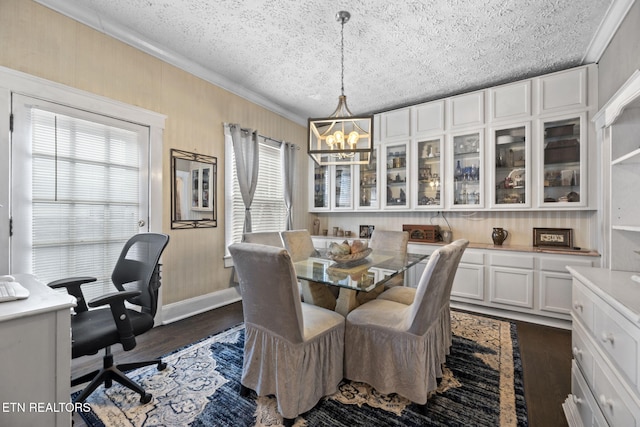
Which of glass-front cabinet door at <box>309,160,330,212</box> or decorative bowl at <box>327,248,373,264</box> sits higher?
glass-front cabinet door at <box>309,160,330,212</box>

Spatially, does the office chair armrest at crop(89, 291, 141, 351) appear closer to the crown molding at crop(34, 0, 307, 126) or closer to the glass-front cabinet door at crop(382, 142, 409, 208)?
the crown molding at crop(34, 0, 307, 126)

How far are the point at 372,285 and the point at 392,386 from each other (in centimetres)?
63

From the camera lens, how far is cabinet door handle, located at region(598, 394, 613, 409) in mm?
1089

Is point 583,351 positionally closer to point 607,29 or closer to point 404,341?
point 404,341

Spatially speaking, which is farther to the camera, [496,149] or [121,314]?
[496,149]

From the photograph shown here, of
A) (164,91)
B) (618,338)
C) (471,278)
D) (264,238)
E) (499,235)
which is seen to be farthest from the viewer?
(499,235)

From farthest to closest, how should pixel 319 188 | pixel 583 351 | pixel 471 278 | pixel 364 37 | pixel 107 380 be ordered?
pixel 319 188 < pixel 471 278 < pixel 364 37 < pixel 107 380 < pixel 583 351

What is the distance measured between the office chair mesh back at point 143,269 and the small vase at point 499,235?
3671mm

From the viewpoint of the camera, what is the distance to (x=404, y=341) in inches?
65.7

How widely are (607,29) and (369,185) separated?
2.92m

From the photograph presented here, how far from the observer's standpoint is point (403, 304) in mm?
2125

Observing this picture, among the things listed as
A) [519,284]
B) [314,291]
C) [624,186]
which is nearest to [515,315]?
[519,284]

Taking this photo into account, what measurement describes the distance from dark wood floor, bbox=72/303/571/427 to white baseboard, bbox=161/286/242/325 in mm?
72

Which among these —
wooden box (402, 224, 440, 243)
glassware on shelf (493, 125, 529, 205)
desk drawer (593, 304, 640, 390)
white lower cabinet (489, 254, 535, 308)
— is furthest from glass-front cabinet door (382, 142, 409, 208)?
desk drawer (593, 304, 640, 390)
